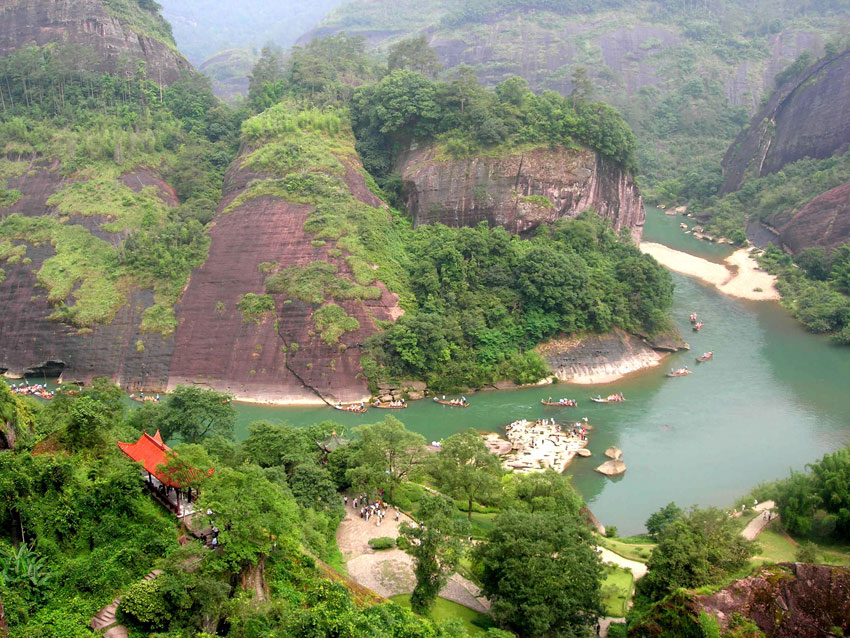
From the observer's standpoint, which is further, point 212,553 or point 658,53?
point 658,53

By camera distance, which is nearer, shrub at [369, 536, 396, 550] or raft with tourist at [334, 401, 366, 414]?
shrub at [369, 536, 396, 550]

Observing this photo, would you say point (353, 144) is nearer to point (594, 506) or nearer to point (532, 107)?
point (532, 107)

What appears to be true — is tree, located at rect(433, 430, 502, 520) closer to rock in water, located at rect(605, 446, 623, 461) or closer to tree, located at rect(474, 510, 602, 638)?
tree, located at rect(474, 510, 602, 638)

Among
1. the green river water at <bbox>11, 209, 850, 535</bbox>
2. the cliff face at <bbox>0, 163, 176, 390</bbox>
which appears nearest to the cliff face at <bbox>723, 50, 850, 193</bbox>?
the green river water at <bbox>11, 209, 850, 535</bbox>

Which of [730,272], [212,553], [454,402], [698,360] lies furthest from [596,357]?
[212,553]

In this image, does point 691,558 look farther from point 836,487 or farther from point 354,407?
point 354,407

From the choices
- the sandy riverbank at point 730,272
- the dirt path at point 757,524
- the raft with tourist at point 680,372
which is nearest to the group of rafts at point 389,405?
the raft with tourist at point 680,372
